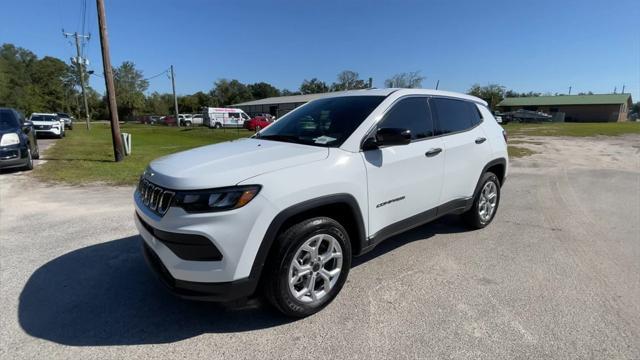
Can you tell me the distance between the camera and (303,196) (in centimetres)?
265

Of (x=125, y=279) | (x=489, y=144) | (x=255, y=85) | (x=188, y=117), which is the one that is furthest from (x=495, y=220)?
(x=255, y=85)

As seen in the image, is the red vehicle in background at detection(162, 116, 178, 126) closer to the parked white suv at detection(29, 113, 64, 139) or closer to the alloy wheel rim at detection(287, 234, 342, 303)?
the parked white suv at detection(29, 113, 64, 139)

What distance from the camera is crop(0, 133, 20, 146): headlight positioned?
28.4ft

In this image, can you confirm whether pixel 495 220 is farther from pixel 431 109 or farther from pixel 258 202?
pixel 258 202

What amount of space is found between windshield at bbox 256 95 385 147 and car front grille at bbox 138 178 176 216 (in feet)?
4.16

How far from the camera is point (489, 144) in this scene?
15.7 feet

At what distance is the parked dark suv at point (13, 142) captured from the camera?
8.69 metres

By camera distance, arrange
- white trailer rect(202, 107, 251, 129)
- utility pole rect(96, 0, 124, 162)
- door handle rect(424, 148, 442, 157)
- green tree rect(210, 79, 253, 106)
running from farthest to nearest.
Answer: green tree rect(210, 79, 253, 106) < white trailer rect(202, 107, 251, 129) < utility pole rect(96, 0, 124, 162) < door handle rect(424, 148, 442, 157)

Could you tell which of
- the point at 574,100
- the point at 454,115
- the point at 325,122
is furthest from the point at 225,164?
the point at 574,100

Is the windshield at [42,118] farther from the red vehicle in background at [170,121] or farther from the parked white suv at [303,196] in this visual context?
the red vehicle in background at [170,121]

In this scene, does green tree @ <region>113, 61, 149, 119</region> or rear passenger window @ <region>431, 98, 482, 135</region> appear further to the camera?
green tree @ <region>113, 61, 149, 119</region>

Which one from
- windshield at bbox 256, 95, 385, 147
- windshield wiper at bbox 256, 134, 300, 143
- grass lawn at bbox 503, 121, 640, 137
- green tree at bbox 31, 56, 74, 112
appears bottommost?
grass lawn at bbox 503, 121, 640, 137

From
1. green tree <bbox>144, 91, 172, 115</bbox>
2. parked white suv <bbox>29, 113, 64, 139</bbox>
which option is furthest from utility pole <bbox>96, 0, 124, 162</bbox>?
green tree <bbox>144, 91, 172, 115</bbox>

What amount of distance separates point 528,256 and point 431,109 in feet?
→ 6.60
